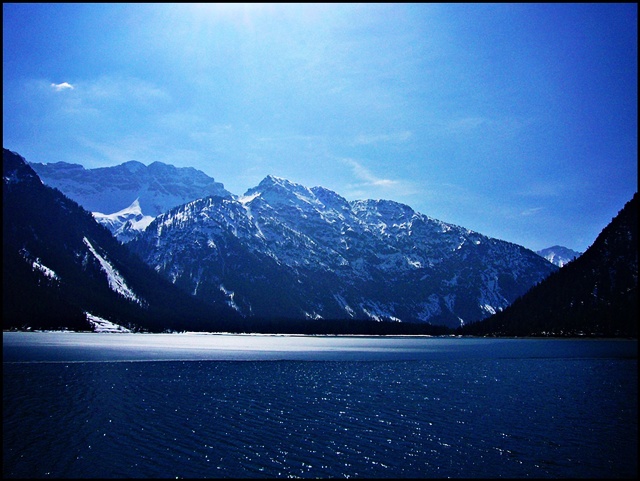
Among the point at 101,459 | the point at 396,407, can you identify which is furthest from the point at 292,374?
the point at 101,459

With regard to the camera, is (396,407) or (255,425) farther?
(396,407)

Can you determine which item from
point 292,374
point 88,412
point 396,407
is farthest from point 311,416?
point 292,374

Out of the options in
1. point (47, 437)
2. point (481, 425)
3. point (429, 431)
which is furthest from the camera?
point (481, 425)

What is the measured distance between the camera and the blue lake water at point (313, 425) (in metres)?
37.7

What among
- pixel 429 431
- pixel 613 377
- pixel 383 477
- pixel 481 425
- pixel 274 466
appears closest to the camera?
pixel 383 477

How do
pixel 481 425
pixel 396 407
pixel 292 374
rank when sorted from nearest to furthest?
pixel 481 425
pixel 396 407
pixel 292 374

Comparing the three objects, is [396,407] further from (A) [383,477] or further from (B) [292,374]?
(B) [292,374]

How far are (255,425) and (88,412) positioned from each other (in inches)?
866

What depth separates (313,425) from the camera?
168 ft

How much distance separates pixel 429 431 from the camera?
161 feet

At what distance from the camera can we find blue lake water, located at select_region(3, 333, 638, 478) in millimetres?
37688

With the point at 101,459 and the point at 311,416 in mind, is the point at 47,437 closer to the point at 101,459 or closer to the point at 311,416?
the point at 101,459

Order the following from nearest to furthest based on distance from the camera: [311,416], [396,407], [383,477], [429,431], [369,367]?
[383,477] < [429,431] < [311,416] < [396,407] < [369,367]

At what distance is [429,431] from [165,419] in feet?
99.3
